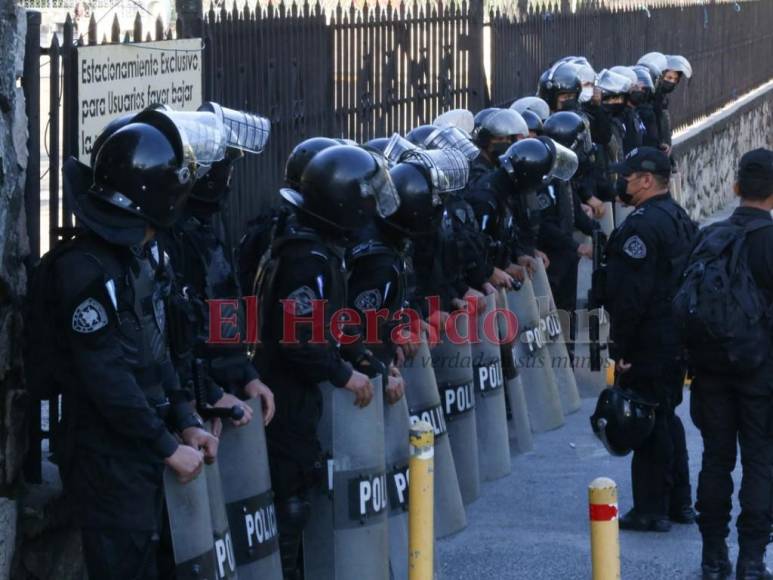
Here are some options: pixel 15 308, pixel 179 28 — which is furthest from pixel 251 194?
pixel 15 308

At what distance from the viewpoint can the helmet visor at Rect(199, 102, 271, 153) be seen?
626cm

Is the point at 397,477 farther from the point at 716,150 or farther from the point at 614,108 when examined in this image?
the point at 716,150

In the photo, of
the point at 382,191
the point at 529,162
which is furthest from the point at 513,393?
the point at 382,191

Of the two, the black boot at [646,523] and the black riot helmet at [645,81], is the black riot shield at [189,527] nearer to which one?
the black boot at [646,523]

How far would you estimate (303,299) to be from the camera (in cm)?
588

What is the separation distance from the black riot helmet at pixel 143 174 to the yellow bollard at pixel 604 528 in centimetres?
163

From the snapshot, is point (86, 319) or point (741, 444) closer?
point (86, 319)

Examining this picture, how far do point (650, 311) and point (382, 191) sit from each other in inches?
66.6

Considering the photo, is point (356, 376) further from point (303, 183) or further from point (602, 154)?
point (602, 154)

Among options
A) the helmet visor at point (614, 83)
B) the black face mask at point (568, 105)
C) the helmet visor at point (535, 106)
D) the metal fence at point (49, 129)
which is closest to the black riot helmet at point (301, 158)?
the metal fence at point (49, 129)

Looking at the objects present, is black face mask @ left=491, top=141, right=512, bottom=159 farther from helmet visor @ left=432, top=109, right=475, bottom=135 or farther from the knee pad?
the knee pad

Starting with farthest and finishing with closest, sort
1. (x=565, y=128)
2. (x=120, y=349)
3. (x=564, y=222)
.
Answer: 1. (x=565, y=128)
2. (x=564, y=222)
3. (x=120, y=349)

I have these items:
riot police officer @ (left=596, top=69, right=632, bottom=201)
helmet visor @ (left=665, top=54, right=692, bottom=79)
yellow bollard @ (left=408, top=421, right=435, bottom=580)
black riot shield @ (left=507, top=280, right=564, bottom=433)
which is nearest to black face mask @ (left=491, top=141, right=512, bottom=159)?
black riot shield @ (left=507, top=280, right=564, bottom=433)

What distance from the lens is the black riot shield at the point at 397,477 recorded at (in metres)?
6.33
